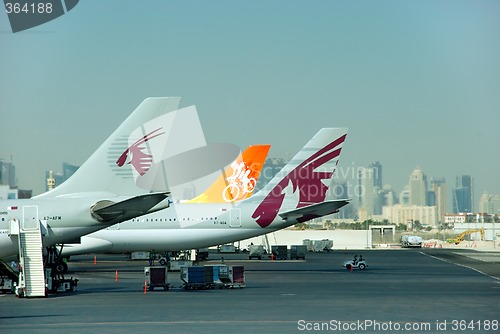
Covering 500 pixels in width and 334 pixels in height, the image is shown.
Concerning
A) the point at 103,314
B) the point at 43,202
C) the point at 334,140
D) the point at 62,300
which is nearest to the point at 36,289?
the point at 62,300

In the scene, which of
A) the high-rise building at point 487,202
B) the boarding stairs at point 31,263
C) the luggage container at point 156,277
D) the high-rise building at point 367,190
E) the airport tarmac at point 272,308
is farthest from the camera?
the high-rise building at point 487,202

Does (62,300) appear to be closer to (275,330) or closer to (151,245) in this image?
(275,330)

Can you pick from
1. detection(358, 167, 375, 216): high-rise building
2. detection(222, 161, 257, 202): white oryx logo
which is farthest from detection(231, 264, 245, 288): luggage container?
detection(222, 161, 257, 202): white oryx logo

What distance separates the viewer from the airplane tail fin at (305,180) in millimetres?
70438

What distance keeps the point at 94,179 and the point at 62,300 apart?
9190 millimetres

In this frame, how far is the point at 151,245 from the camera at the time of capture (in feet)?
246

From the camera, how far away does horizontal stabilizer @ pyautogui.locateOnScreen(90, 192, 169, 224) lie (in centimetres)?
4850

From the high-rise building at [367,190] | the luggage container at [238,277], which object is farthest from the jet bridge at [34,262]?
the high-rise building at [367,190]

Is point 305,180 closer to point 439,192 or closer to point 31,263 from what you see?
point 439,192

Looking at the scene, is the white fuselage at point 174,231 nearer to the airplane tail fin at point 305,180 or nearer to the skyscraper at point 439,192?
the airplane tail fin at point 305,180

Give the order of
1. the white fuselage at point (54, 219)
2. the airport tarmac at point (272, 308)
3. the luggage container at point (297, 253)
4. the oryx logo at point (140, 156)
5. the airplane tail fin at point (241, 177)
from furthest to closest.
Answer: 1. the luggage container at point (297, 253)
2. the airplane tail fin at point (241, 177)
3. the white fuselage at point (54, 219)
4. the oryx logo at point (140, 156)
5. the airport tarmac at point (272, 308)

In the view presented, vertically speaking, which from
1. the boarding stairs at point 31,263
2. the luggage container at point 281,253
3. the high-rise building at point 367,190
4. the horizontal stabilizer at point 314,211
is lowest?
the luggage container at point 281,253

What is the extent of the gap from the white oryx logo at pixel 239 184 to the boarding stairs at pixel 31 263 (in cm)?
5047

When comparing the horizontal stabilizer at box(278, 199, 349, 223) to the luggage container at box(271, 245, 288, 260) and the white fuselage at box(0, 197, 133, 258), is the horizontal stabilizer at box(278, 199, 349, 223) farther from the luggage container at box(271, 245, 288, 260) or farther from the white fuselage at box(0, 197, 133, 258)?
the luggage container at box(271, 245, 288, 260)
